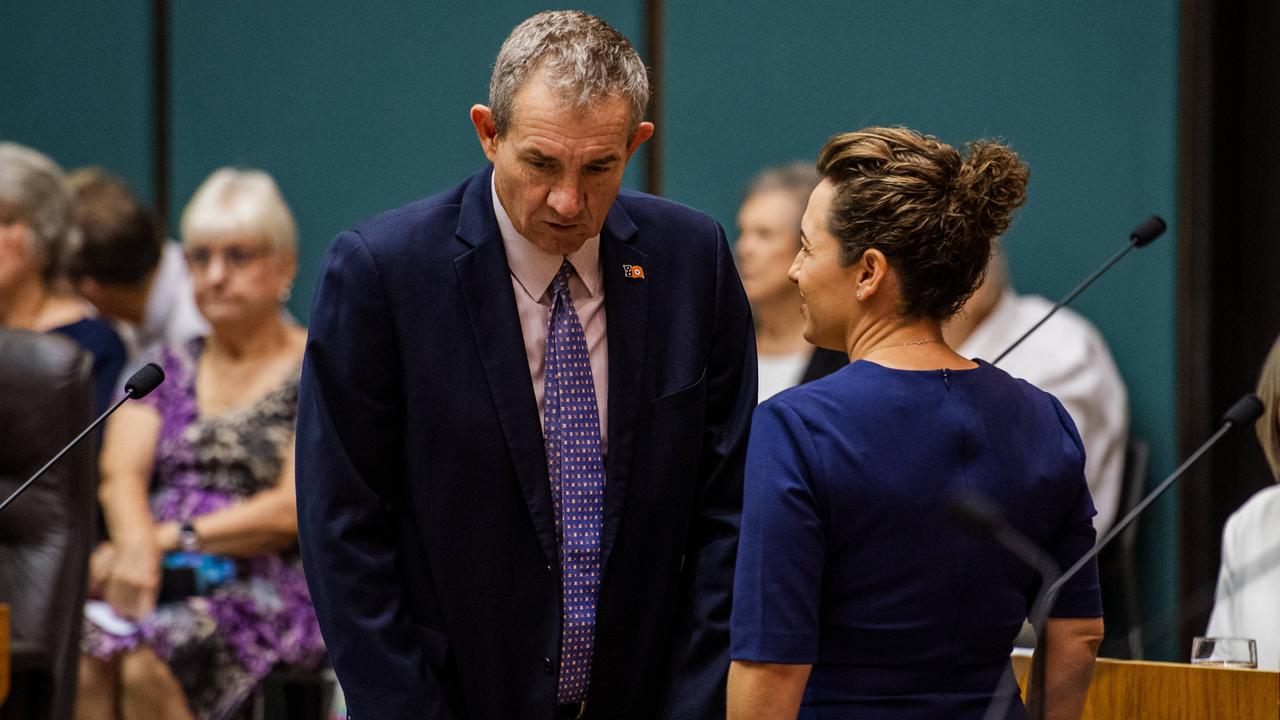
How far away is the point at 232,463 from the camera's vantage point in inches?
153

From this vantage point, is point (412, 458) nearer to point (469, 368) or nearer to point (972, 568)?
point (469, 368)

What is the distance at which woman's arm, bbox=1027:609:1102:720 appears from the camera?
1833mm

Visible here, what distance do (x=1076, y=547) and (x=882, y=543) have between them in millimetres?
264

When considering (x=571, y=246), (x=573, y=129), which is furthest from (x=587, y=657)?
(x=573, y=129)

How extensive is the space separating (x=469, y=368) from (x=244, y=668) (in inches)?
82.8

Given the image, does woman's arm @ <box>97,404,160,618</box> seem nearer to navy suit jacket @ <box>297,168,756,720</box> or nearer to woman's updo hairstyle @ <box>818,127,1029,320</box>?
navy suit jacket @ <box>297,168,756,720</box>

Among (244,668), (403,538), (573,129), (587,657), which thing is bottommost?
(244,668)

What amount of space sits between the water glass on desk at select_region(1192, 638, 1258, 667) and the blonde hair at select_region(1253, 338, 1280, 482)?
647mm

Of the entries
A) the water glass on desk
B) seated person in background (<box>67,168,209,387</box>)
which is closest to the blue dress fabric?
seated person in background (<box>67,168,209,387</box>)

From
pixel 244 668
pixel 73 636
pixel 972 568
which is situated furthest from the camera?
pixel 244 668

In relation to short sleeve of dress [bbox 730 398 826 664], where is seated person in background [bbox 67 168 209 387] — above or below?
above

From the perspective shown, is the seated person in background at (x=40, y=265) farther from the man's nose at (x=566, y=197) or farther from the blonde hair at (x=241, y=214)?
the man's nose at (x=566, y=197)

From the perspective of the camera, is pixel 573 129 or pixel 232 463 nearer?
pixel 573 129

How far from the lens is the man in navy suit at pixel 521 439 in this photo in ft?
6.22
